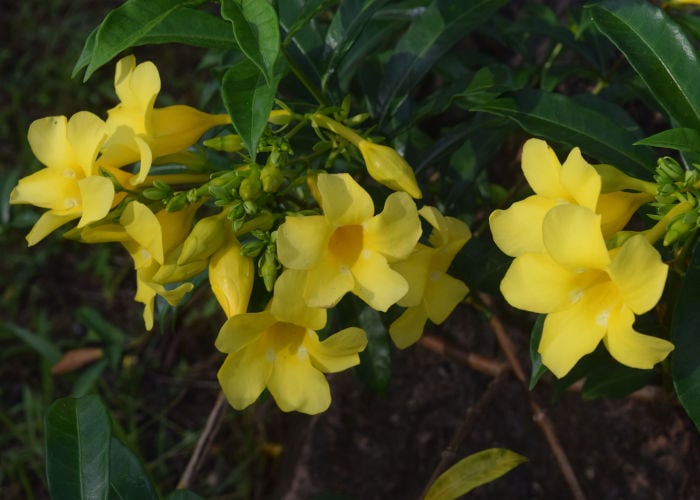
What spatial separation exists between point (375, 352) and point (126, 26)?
979mm

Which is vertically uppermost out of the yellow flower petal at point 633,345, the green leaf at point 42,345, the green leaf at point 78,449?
the yellow flower petal at point 633,345

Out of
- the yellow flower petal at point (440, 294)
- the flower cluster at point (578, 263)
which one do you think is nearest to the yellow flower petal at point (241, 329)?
the yellow flower petal at point (440, 294)

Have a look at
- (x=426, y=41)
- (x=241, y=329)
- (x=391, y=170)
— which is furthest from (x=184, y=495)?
(x=426, y=41)

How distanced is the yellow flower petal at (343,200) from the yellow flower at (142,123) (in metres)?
0.36

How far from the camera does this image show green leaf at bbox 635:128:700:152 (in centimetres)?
145

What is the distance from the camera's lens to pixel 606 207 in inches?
55.4

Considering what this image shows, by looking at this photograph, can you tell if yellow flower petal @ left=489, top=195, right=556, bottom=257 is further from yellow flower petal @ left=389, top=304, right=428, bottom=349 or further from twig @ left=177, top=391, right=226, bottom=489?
twig @ left=177, top=391, right=226, bottom=489

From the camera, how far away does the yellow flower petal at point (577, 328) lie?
132 centimetres

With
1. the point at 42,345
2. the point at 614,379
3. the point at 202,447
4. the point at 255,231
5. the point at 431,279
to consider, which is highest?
the point at 255,231

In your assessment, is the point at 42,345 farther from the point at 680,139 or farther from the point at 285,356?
the point at 680,139

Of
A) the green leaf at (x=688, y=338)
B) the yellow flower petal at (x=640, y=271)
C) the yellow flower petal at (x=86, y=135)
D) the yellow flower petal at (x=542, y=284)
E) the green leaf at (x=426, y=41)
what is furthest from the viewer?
the green leaf at (x=426, y=41)

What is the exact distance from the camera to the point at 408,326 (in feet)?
5.32

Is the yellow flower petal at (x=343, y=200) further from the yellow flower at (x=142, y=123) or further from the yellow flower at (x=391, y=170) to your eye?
the yellow flower at (x=142, y=123)

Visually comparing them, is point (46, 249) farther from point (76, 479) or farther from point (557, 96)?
point (557, 96)
